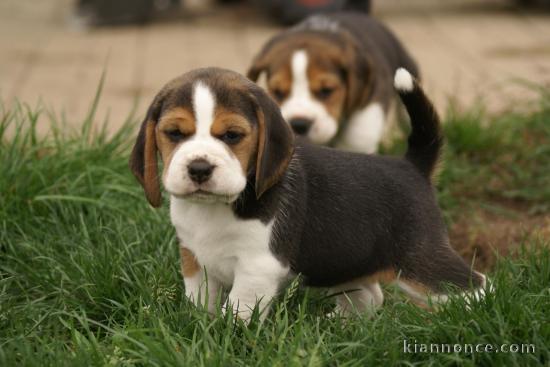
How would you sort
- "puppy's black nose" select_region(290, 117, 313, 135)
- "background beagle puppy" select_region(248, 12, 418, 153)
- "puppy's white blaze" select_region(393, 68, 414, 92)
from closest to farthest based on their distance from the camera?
"puppy's white blaze" select_region(393, 68, 414, 92) → "puppy's black nose" select_region(290, 117, 313, 135) → "background beagle puppy" select_region(248, 12, 418, 153)

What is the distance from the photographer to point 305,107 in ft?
18.8

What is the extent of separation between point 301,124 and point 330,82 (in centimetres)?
38

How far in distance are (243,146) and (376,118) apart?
2.58 metres

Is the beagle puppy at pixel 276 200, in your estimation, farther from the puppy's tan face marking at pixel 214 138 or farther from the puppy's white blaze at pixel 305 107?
the puppy's white blaze at pixel 305 107

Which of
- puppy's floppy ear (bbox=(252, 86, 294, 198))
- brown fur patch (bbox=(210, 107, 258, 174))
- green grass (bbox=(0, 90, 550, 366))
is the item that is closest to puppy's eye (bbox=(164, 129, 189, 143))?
brown fur patch (bbox=(210, 107, 258, 174))

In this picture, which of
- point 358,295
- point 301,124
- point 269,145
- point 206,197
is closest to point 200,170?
point 206,197

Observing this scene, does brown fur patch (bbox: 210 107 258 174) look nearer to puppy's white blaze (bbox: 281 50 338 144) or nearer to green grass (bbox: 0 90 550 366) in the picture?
green grass (bbox: 0 90 550 366)

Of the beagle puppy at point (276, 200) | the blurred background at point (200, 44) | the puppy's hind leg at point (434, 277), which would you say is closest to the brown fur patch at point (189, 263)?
the beagle puppy at point (276, 200)

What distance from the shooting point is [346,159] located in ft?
13.7

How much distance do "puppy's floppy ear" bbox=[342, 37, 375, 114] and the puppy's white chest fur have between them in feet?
7.76

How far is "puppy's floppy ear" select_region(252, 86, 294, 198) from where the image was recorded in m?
3.69

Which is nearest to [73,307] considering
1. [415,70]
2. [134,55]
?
[415,70]

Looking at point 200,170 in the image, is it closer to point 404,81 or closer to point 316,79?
point 404,81

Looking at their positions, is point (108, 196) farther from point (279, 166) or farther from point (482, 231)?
point (482, 231)
